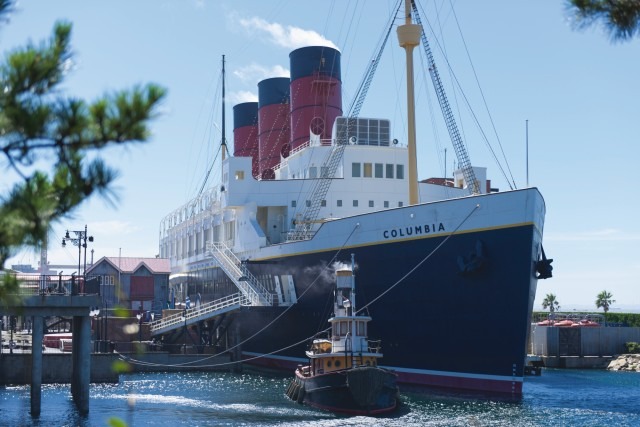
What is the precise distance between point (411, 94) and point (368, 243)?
6427 millimetres

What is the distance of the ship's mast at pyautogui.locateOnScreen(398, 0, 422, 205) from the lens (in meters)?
34.0

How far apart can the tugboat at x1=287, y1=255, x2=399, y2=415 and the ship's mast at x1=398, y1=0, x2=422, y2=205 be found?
5576 millimetres

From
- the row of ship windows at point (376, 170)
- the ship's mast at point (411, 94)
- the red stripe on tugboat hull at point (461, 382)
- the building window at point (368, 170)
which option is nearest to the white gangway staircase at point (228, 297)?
the row of ship windows at point (376, 170)

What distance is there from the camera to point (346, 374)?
27141 millimetres

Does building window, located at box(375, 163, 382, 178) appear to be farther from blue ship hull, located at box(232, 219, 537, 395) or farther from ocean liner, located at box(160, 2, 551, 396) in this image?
blue ship hull, located at box(232, 219, 537, 395)

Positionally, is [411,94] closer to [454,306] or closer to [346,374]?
[454,306]

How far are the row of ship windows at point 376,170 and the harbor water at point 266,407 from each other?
1090 cm

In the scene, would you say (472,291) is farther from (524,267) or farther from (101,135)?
(101,135)

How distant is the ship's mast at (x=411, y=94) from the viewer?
34.0 m

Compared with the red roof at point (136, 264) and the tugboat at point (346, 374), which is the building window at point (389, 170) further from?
the red roof at point (136, 264)

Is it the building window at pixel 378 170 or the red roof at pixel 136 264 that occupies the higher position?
Result: the building window at pixel 378 170

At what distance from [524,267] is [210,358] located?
20588 mm

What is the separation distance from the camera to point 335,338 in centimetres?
2888

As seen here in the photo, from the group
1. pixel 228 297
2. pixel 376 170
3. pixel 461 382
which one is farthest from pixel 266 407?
pixel 376 170
